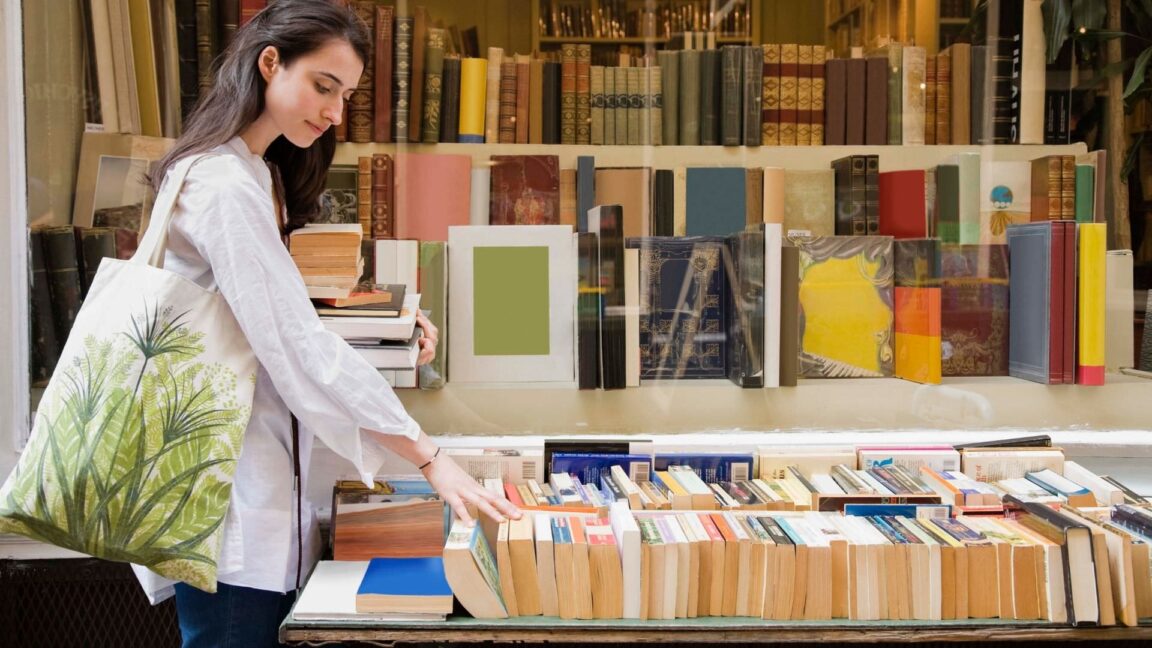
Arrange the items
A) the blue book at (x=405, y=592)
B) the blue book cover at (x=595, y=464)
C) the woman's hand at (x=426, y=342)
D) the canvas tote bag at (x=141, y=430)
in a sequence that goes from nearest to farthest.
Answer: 1. the canvas tote bag at (x=141, y=430)
2. the blue book at (x=405, y=592)
3. the woman's hand at (x=426, y=342)
4. the blue book cover at (x=595, y=464)

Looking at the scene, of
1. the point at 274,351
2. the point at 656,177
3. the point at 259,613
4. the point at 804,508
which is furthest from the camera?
the point at 656,177

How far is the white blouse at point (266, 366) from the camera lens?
1.69 meters

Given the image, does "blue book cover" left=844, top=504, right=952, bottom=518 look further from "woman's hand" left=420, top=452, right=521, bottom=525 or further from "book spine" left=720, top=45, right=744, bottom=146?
"book spine" left=720, top=45, right=744, bottom=146

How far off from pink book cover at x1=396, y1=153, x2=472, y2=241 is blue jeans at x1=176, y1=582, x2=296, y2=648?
1323 mm

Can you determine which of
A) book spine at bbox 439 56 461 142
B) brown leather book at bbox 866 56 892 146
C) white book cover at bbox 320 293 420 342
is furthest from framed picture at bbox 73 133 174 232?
brown leather book at bbox 866 56 892 146

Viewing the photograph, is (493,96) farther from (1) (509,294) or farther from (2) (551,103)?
(1) (509,294)

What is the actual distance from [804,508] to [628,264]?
0.94 metres

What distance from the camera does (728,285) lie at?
299 centimetres

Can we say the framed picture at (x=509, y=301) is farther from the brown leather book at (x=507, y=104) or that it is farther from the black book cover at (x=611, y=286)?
the brown leather book at (x=507, y=104)

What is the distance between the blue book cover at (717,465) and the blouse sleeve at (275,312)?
0.99 meters

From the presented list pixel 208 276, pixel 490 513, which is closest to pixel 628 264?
pixel 490 513

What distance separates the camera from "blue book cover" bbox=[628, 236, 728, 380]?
→ 2.97 metres

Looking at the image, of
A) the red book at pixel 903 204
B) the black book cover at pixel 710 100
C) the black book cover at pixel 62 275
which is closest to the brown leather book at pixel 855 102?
Answer: the red book at pixel 903 204

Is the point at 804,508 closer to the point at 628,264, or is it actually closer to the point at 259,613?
the point at 628,264
